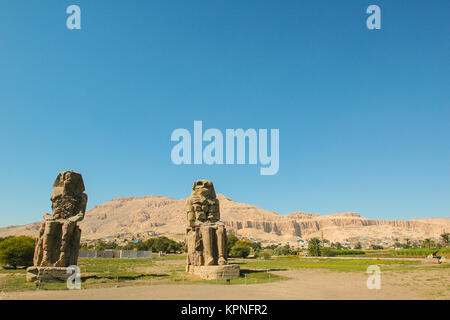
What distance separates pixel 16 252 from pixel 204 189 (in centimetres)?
1459

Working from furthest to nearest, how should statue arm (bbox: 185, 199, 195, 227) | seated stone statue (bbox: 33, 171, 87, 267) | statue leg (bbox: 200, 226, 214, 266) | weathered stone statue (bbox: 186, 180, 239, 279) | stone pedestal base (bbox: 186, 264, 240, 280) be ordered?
statue arm (bbox: 185, 199, 195, 227)
statue leg (bbox: 200, 226, 214, 266)
weathered stone statue (bbox: 186, 180, 239, 279)
stone pedestal base (bbox: 186, 264, 240, 280)
seated stone statue (bbox: 33, 171, 87, 267)

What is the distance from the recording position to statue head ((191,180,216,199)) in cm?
1914

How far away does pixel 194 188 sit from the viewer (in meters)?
19.6

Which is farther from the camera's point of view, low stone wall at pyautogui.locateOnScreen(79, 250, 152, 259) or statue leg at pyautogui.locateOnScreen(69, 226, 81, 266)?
low stone wall at pyautogui.locateOnScreen(79, 250, 152, 259)

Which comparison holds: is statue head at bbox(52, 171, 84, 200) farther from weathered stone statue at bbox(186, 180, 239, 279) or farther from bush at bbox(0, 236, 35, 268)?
bush at bbox(0, 236, 35, 268)

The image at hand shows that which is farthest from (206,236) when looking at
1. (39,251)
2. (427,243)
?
(427,243)

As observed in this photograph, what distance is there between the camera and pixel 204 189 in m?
19.1

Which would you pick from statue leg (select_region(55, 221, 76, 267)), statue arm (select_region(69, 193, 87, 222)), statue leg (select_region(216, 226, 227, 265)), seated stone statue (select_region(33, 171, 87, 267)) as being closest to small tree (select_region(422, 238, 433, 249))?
statue leg (select_region(216, 226, 227, 265))

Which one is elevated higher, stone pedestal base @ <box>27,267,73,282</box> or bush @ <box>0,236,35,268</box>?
stone pedestal base @ <box>27,267,73,282</box>

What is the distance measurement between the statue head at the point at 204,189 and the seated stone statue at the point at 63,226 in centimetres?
671

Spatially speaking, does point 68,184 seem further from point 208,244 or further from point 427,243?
point 427,243

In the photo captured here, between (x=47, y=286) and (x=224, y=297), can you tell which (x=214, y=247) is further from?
(x=47, y=286)
